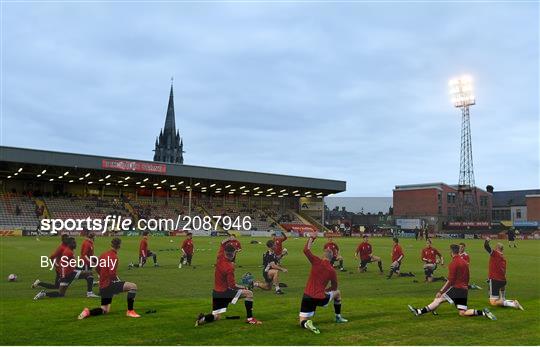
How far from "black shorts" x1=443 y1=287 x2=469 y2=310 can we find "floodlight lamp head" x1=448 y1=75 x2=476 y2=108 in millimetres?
80511

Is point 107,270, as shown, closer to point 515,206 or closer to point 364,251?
point 364,251

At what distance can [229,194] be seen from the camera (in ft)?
291

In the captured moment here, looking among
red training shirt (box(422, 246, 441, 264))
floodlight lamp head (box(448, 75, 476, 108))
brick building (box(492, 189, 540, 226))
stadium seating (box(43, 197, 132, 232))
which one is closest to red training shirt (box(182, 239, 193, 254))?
red training shirt (box(422, 246, 441, 264))

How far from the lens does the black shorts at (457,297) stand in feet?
40.5

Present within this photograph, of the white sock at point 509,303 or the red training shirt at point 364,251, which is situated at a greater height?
the red training shirt at point 364,251

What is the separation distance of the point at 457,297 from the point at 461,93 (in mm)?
84784

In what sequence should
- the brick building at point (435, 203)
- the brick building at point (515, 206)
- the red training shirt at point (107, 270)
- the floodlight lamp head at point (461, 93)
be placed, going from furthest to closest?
the brick building at point (515, 206) < the brick building at point (435, 203) < the floodlight lamp head at point (461, 93) < the red training shirt at point (107, 270)

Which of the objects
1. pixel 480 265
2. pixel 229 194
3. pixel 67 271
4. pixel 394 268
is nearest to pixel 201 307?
pixel 67 271

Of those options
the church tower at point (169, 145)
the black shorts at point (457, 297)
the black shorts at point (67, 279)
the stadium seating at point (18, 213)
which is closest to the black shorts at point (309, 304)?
the black shorts at point (457, 297)

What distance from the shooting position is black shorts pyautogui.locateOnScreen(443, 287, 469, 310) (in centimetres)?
1234

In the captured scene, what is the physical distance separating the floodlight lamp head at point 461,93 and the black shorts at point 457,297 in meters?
80.5

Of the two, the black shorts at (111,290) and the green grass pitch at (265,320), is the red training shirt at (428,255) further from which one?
the black shorts at (111,290)

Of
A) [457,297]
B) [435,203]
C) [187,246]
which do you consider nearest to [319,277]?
[457,297]

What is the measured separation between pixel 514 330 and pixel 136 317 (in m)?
9.42
